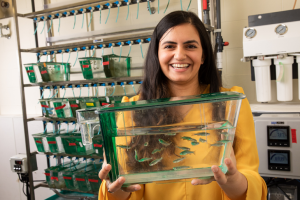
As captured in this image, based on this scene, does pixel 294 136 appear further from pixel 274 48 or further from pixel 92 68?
pixel 92 68

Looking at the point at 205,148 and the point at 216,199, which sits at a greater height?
the point at 205,148

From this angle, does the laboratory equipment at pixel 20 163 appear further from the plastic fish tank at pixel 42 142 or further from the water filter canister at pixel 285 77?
the water filter canister at pixel 285 77

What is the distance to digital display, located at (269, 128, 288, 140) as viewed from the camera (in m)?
1.60

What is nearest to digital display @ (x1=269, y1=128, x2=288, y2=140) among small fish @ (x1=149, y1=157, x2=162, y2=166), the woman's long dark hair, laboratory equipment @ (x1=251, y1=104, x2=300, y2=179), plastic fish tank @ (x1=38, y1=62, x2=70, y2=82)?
laboratory equipment @ (x1=251, y1=104, x2=300, y2=179)

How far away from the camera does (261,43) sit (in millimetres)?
1796

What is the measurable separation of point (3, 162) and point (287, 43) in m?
3.63

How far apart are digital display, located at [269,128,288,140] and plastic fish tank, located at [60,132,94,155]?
65.4 inches

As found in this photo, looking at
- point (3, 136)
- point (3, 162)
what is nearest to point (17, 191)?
point (3, 162)

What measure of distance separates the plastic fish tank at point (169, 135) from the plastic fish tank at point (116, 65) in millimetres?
1558

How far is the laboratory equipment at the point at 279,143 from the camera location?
1595 millimetres

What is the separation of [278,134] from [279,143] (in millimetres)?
60

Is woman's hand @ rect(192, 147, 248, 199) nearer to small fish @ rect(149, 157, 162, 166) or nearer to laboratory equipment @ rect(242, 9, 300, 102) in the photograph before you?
small fish @ rect(149, 157, 162, 166)

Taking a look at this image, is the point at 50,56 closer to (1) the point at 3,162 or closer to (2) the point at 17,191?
(1) the point at 3,162

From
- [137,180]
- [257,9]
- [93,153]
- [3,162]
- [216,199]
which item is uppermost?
[257,9]
